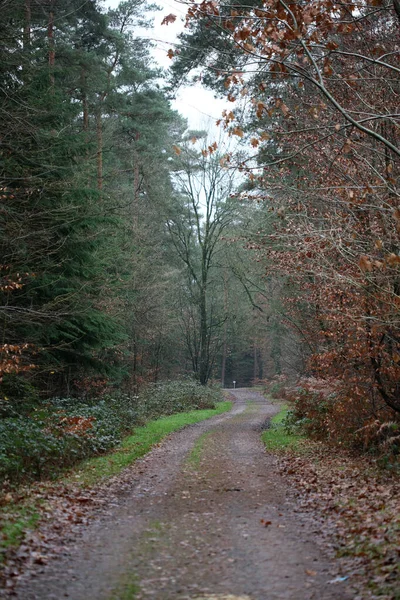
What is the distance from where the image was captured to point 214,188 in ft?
109

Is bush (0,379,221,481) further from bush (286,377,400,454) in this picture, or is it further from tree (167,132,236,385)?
tree (167,132,236,385)

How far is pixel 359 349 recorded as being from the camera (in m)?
10.8

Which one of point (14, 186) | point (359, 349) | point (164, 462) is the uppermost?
point (14, 186)

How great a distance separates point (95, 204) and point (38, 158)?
230cm

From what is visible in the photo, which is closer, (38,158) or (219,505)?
(219,505)

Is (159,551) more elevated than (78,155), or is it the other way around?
(78,155)

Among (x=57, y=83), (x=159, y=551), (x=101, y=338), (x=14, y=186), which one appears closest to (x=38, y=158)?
(x=14, y=186)

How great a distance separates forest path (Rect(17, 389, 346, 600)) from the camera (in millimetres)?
4984

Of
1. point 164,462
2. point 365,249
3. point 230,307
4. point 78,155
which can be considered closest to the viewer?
point 365,249

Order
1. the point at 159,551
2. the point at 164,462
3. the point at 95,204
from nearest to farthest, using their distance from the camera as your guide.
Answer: the point at 159,551 → the point at 164,462 → the point at 95,204

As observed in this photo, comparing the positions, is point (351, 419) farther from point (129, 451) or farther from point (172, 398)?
point (172, 398)

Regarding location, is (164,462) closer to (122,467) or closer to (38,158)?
(122,467)

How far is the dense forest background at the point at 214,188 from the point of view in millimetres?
8156

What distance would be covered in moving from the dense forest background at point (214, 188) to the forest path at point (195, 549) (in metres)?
3.08
